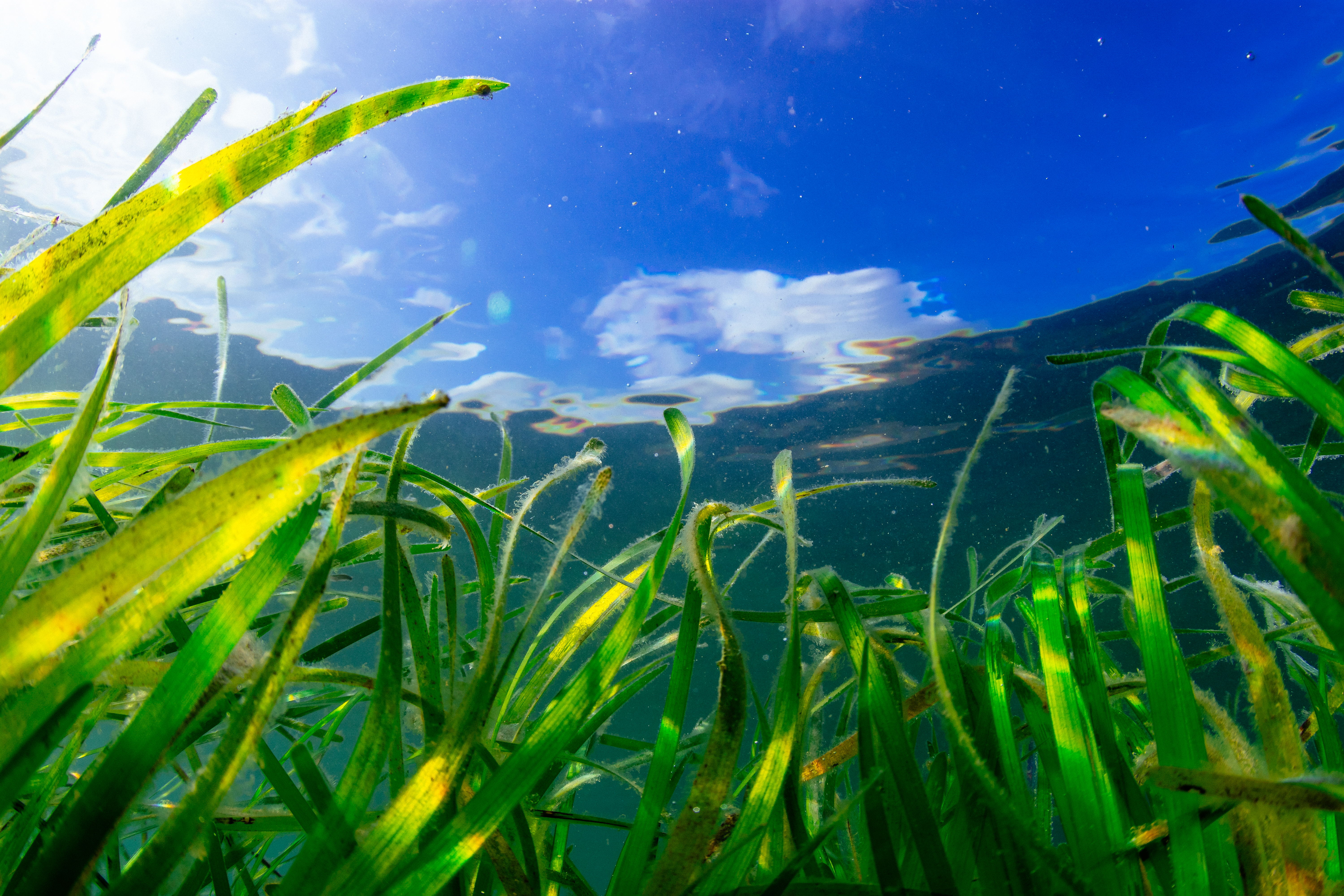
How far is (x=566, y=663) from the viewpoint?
1.32 meters

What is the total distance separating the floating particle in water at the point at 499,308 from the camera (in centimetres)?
1033

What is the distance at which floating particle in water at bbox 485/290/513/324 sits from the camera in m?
10.3

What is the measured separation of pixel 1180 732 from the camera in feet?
2.20

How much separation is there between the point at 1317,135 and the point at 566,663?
40.8 feet

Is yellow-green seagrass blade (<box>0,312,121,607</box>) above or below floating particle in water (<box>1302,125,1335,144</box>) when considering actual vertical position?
below

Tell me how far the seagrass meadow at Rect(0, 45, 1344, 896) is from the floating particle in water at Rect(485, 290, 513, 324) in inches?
360

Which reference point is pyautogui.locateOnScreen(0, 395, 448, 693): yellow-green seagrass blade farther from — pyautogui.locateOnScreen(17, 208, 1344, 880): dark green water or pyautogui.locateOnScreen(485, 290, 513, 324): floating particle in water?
pyautogui.locateOnScreen(485, 290, 513, 324): floating particle in water

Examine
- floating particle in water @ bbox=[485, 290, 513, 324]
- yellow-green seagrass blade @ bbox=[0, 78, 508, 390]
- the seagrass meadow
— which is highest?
floating particle in water @ bbox=[485, 290, 513, 324]

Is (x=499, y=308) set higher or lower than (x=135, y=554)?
higher

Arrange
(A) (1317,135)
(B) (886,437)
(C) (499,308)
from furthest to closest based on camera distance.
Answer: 1. (B) (886,437)
2. (C) (499,308)
3. (A) (1317,135)

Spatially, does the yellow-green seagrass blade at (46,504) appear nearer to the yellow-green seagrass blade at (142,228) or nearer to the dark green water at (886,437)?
the yellow-green seagrass blade at (142,228)

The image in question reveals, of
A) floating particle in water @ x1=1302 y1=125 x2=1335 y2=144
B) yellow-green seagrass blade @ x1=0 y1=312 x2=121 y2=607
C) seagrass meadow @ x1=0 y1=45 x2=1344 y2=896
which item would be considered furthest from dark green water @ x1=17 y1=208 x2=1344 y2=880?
yellow-green seagrass blade @ x1=0 y1=312 x2=121 y2=607

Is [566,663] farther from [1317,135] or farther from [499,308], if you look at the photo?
[1317,135]

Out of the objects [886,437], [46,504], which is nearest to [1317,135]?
[886,437]
